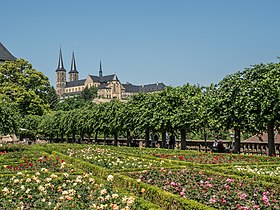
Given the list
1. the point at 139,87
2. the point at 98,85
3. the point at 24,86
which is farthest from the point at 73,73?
the point at 24,86

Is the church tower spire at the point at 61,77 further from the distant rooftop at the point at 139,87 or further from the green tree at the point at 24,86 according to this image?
the green tree at the point at 24,86

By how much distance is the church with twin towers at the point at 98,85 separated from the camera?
144 m

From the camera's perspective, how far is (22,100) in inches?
1852

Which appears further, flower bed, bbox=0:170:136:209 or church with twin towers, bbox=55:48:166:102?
church with twin towers, bbox=55:48:166:102

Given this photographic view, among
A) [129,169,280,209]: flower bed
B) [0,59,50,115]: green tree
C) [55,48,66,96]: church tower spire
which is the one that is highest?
[55,48,66,96]: church tower spire

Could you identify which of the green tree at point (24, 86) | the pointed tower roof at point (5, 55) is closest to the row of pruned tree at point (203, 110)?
the green tree at point (24, 86)

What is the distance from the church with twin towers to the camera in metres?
144

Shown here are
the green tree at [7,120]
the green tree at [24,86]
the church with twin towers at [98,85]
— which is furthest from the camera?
the church with twin towers at [98,85]

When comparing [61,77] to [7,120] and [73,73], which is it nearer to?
[73,73]

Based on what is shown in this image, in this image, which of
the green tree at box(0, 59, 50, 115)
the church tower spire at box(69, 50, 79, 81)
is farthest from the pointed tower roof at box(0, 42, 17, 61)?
the church tower spire at box(69, 50, 79, 81)

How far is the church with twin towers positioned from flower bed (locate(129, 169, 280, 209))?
122 metres

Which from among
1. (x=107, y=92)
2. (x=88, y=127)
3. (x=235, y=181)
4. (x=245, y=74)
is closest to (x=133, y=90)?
(x=107, y=92)

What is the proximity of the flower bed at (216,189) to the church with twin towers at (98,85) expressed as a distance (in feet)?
400

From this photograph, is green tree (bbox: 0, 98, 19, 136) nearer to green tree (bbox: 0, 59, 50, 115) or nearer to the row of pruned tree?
the row of pruned tree
